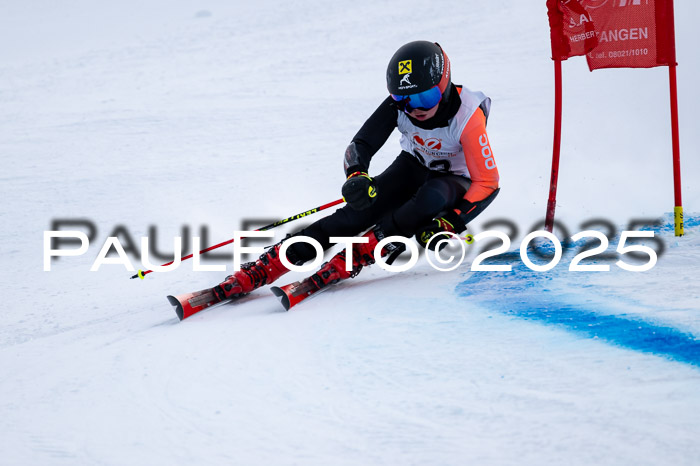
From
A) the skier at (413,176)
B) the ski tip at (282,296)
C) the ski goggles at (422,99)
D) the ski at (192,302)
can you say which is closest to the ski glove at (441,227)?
the skier at (413,176)

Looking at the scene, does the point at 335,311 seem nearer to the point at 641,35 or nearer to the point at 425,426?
the point at 425,426

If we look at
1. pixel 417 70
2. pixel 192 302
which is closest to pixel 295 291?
pixel 192 302

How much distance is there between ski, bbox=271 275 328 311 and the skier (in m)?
0.04

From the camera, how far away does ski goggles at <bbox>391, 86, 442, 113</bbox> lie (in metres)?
3.54

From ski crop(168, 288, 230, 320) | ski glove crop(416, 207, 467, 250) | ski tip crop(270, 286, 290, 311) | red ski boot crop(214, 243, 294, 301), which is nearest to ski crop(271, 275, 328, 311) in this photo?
ski tip crop(270, 286, 290, 311)

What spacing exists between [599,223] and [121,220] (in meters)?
3.48

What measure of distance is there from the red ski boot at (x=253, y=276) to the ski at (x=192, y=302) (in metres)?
0.04

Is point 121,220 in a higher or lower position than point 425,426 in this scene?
higher

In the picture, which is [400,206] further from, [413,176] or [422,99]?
[422,99]

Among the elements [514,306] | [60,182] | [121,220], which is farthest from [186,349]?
[60,182]

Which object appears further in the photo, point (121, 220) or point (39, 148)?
point (39, 148)

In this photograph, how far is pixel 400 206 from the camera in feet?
13.0

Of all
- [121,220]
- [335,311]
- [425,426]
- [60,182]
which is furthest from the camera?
[60,182]

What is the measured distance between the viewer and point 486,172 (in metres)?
3.68
